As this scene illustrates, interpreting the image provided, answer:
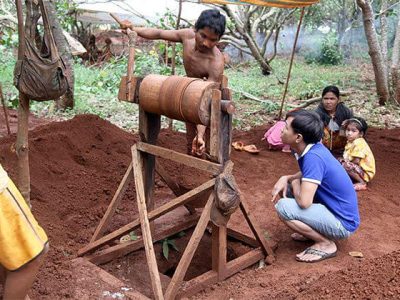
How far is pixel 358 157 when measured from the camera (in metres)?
4.90

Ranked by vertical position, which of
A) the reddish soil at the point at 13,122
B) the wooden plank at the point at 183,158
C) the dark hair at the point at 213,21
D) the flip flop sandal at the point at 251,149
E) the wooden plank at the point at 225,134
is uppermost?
the dark hair at the point at 213,21

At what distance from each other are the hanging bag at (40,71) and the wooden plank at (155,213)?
110 centimetres

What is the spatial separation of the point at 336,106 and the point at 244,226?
2121 millimetres

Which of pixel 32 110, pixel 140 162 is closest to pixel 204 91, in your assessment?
pixel 140 162

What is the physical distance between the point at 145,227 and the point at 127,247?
62 centimetres

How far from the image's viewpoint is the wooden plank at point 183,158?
3158 mm

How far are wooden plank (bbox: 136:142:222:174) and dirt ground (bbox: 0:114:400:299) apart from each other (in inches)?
35.0

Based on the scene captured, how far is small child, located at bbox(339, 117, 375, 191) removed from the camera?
4910mm

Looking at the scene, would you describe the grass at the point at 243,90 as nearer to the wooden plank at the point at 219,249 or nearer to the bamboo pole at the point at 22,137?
the bamboo pole at the point at 22,137

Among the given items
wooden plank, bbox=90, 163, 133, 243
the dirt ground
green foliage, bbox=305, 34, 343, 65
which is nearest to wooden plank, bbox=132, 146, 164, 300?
wooden plank, bbox=90, 163, 133, 243

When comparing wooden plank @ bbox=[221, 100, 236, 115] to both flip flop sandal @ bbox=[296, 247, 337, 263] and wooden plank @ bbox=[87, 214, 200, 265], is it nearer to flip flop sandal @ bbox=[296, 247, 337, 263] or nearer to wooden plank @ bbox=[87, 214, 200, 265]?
flip flop sandal @ bbox=[296, 247, 337, 263]

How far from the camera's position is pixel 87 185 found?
4.77m

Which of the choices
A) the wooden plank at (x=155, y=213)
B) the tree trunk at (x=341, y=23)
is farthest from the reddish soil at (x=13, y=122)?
the tree trunk at (x=341, y=23)

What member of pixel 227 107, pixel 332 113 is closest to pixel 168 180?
pixel 227 107
